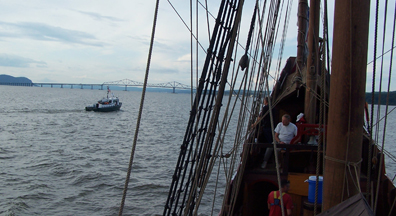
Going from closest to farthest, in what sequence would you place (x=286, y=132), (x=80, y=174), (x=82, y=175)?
1. (x=286, y=132)
2. (x=82, y=175)
3. (x=80, y=174)

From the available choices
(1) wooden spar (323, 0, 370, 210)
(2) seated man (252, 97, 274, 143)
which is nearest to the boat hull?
(2) seated man (252, 97, 274, 143)

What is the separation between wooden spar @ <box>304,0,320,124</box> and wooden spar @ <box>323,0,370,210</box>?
467 cm

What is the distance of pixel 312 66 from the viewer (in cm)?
808

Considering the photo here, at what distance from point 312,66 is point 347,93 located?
17.0ft

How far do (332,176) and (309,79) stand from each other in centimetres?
509

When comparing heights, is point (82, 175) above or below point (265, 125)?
below

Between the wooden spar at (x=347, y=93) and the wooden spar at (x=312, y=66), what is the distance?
4674 mm

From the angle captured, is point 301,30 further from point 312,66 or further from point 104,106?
point 104,106

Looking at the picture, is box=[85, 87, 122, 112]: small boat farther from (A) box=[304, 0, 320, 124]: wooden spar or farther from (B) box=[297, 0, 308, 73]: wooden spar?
(A) box=[304, 0, 320, 124]: wooden spar

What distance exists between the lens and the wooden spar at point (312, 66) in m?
7.99

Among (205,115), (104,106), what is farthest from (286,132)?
(104,106)

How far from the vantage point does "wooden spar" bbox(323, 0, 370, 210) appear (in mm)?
3113

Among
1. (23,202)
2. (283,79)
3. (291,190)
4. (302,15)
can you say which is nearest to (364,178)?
(291,190)

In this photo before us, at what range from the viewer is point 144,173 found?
17.2m
